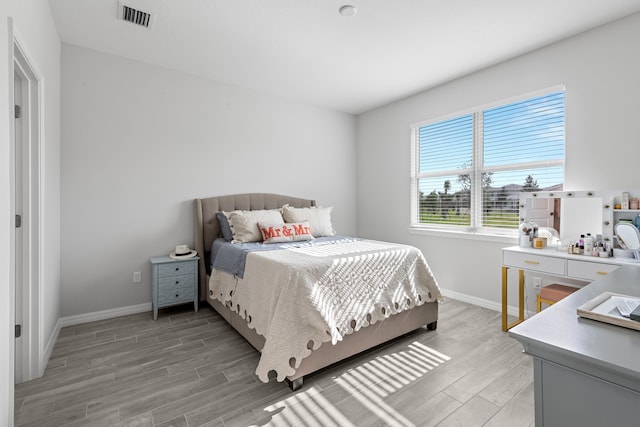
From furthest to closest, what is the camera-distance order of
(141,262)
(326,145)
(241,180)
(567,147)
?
(326,145)
(241,180)
(141,262)
(567,147)

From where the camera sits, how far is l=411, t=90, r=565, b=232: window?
292 cm

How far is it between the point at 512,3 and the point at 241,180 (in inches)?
122

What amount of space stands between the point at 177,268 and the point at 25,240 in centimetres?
128

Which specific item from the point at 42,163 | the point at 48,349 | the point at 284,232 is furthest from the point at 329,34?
the point at 48,349

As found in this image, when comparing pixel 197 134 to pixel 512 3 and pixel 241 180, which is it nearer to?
pixel 241 180

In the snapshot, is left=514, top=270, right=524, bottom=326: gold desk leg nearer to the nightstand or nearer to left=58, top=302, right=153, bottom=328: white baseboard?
the nightstand

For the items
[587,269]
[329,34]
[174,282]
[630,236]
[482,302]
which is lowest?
[482,302]

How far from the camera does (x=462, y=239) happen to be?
3564mm

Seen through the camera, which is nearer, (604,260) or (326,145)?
(604,260)

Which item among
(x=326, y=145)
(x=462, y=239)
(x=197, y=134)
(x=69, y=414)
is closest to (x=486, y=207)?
(x=462, y=239)

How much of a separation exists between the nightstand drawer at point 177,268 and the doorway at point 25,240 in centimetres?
104

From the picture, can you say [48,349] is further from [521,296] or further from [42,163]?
[521,296]

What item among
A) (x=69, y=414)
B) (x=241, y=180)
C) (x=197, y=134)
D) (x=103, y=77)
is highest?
(x=103, y=77)

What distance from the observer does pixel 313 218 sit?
3.78 m
